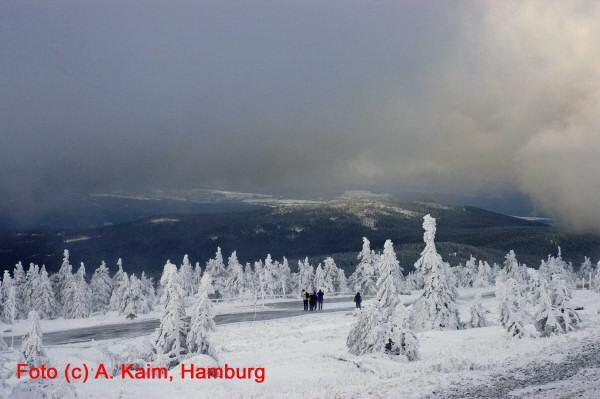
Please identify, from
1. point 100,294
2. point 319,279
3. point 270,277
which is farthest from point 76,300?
point 319,279

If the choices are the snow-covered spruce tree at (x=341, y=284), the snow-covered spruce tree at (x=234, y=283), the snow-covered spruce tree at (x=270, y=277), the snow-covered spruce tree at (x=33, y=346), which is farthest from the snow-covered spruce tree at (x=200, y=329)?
the snow-covered spruce tree at (x=234, y=283)

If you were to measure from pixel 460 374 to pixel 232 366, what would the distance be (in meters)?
10.00

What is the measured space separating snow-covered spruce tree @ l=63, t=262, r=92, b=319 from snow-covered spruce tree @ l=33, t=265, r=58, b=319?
185 centimetres

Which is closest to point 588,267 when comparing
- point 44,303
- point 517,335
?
point 517,335

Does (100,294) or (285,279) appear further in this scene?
(285,279)

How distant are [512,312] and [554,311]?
2.13 m

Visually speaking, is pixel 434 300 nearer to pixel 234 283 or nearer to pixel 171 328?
pixel 171 328

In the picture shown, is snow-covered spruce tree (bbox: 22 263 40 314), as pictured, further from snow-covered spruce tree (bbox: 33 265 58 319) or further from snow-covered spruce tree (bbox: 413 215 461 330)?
snow-covered spruce tree (bbox: 413 215 461 330)

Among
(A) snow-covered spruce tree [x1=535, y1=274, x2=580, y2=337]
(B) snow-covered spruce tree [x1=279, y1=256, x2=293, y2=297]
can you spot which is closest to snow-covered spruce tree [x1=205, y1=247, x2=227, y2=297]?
(B) snow-covered spruce tree [x1=279, y1=256, x2=293, y2=297]

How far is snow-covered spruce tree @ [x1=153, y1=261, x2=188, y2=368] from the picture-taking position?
21531mm

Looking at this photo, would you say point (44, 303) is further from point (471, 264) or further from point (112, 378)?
point (471, 264)

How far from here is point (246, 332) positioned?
3447 centimetres

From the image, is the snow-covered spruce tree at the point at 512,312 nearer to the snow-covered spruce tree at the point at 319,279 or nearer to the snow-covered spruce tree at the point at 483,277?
the snow-covered spruce tree at the point at 319,279

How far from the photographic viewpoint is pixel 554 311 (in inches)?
1000
